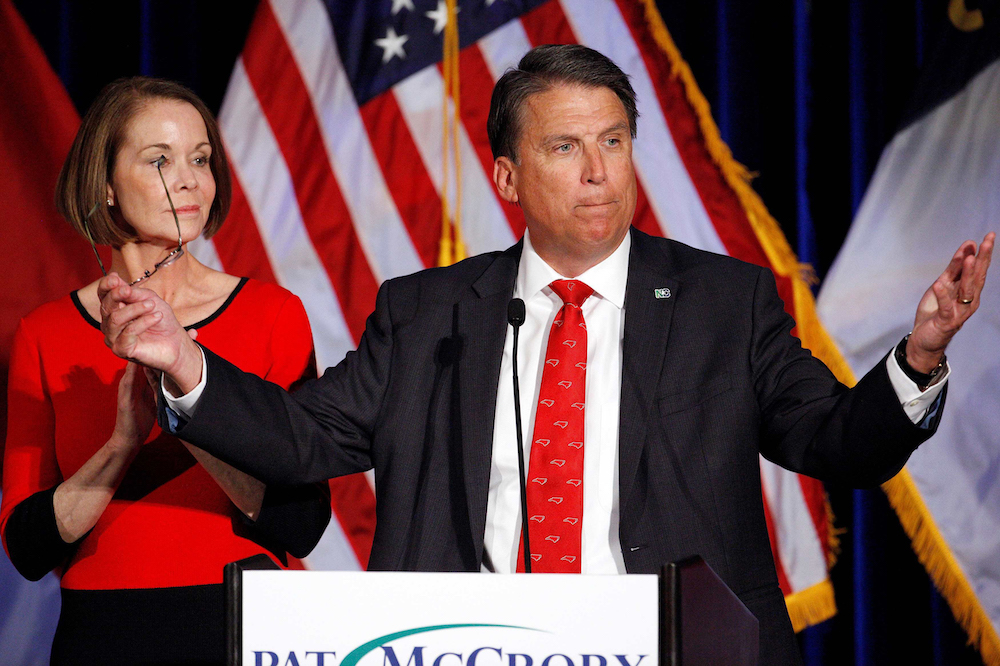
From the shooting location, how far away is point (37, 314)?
73.9 inches

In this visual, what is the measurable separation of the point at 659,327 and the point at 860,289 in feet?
4.91

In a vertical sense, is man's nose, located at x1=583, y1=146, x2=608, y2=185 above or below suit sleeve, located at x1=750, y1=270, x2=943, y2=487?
above

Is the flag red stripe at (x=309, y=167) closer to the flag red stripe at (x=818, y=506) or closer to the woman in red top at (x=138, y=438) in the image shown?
the woman in red top at (x=138, y=438)

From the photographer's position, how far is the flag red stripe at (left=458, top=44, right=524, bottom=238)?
9.82 feet

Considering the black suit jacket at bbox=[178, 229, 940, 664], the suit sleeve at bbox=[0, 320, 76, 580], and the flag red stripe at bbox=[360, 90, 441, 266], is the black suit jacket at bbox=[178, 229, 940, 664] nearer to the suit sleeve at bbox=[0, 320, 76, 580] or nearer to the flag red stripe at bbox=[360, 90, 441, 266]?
the suit sleeve at bbox=[0, 320, 76, 580]

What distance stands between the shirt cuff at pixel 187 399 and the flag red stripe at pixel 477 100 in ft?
5.36

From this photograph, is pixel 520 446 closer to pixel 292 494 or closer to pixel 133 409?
pixel 292 494

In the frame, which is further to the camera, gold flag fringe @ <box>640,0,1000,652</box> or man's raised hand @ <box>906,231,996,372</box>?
gold flag fringe @ <box>640,0,1000,652</box>

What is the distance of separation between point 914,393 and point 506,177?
0.84 meters

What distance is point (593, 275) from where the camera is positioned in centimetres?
171

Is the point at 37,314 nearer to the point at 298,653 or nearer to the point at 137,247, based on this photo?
the point at 137,247

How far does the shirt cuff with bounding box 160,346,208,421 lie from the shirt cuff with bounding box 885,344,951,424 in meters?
0.97

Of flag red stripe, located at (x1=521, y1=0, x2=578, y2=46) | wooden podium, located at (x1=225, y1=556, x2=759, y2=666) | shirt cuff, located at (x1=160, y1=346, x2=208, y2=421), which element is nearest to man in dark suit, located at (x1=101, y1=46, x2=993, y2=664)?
shirt cuff, located at (x1=160, y1=346, x2=208, y2=421)

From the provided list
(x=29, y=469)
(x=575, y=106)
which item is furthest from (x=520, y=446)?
(x=29, y=469)
